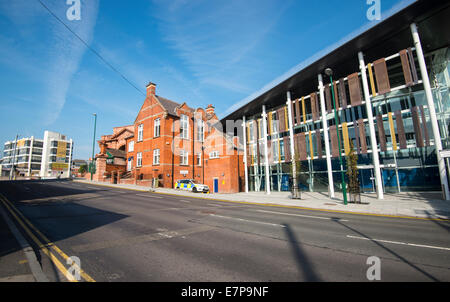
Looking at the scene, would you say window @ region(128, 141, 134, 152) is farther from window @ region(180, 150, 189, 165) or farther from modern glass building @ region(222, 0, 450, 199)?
modern glass building @ region(222, 0, 450, 199)

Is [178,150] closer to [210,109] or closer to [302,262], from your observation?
[210,109]

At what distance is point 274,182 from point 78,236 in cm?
2623

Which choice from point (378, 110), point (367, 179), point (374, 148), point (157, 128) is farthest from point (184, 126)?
point (378, 110)

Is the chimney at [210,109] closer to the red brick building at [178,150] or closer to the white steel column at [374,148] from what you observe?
the red brick building at [178,150]

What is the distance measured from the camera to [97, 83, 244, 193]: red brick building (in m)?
30.1

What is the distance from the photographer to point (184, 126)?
36500 millimetres

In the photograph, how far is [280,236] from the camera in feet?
22.2

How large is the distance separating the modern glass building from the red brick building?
3.85m

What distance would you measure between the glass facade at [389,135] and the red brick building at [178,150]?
218 inches

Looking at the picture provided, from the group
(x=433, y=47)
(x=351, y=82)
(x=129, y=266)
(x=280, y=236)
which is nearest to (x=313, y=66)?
(x=351, y=82)

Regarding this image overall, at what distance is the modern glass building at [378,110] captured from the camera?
55.4ft

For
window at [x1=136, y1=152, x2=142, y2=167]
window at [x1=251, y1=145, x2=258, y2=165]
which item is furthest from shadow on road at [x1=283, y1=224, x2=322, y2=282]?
window at [x1=136, y1=152, x2=142, y2=167]

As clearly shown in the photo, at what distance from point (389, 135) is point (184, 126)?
29.5 metres

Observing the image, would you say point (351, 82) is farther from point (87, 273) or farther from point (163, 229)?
point (87, 273)
